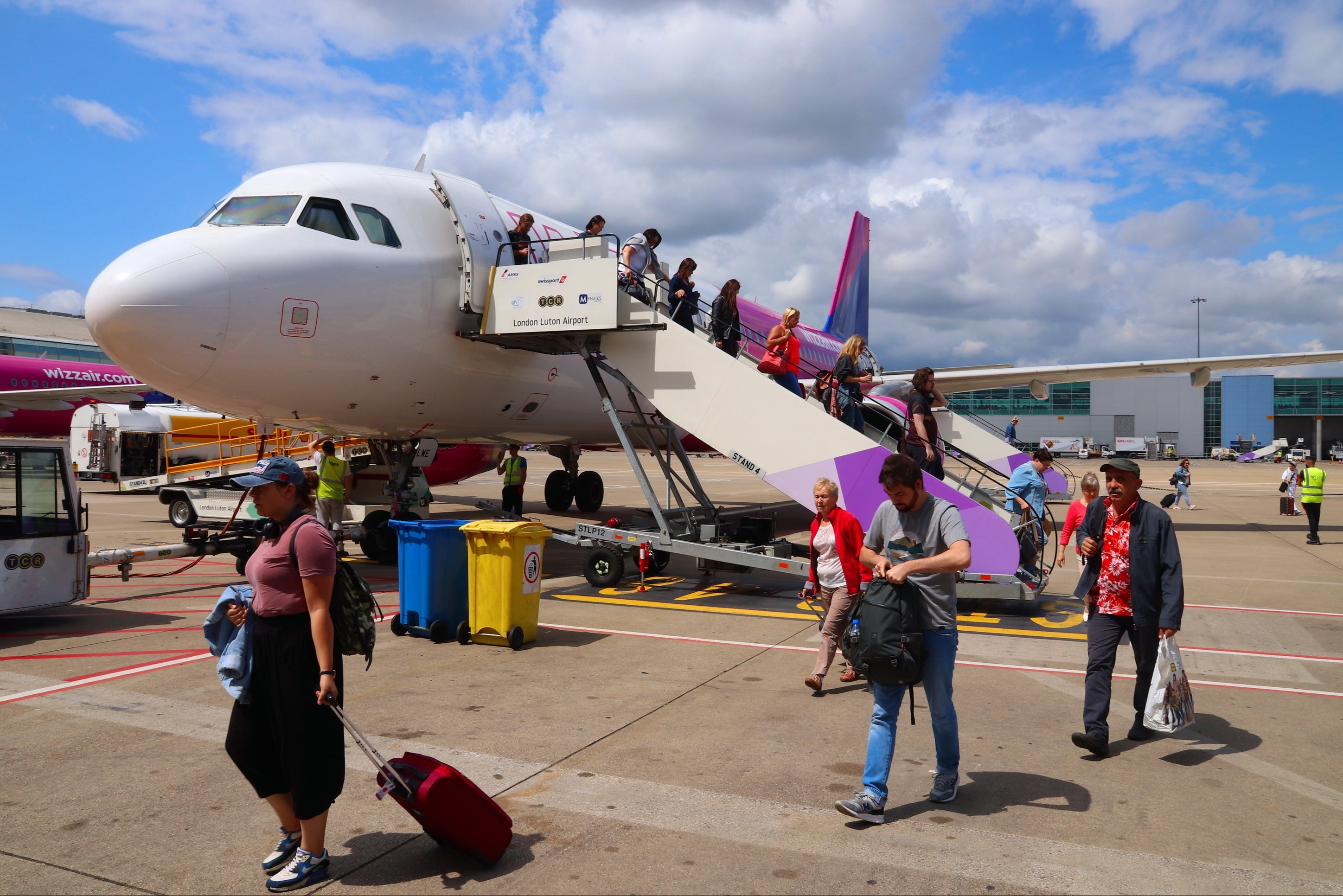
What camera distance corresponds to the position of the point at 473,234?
36.4ft

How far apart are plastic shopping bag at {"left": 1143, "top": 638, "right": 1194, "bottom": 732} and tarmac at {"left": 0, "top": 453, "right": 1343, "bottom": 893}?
25cm

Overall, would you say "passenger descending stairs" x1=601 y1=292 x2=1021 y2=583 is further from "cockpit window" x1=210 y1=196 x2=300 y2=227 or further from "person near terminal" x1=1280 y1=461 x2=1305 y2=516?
"person near terminal" x1=1280 y1=461 x2=1305 y2=516

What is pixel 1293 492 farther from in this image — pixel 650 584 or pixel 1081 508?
pixel 650 584

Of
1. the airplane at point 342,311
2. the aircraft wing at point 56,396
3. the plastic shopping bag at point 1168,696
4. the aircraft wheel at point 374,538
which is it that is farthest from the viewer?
the aircraft wing at point 56,396

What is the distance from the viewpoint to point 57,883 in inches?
144

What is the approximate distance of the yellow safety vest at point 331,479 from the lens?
1368cm

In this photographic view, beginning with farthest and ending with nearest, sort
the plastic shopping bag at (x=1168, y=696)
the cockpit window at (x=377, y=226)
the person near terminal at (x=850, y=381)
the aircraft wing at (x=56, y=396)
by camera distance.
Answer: the aircraft wing at (x=56, y=396)
the person near terminal at (x=850, y=381)
the cockpit window at (x=377, y=226)
the plastic shopping bag at (x=1168, y=696)

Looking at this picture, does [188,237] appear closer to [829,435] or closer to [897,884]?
[829,435]

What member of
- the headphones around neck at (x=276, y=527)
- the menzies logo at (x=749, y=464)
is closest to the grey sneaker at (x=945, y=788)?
the headphones around neck at (x=276, y=527)

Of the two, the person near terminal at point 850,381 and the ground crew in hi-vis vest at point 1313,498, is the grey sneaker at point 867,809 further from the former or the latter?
the ground crew in hi-vis vest at point 1313,498

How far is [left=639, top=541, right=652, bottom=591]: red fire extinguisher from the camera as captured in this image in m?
10.9

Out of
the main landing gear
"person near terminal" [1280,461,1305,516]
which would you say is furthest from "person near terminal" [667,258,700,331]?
"person near terminal" [1280,461,1305,516]

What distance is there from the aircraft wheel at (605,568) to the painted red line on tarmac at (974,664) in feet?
6.80

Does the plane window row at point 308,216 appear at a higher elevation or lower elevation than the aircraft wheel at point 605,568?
higher
